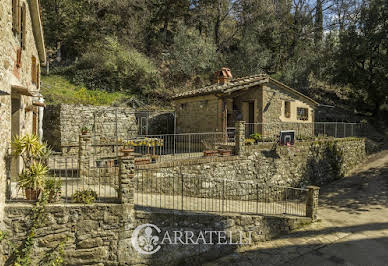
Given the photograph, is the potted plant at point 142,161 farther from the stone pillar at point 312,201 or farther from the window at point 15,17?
the stone pillar at point 312,201

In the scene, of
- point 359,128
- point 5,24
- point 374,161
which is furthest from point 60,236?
point 359,128

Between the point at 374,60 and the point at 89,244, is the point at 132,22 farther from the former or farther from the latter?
the point at 89,244

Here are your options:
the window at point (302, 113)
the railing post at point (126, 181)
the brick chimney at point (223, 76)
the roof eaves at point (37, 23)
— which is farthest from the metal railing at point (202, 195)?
the roof eaves at point (37, 23)

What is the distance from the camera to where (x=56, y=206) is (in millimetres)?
6137

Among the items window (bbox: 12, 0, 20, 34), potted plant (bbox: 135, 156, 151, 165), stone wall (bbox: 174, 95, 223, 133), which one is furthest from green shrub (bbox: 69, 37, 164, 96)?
window (bbox: 12, 0, 20, 34)

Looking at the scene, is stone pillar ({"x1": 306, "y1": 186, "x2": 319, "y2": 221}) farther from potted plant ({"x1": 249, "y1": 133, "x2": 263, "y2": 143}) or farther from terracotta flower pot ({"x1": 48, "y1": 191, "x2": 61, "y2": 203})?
terracotta flower pot ({"x1": 48, "y1": 191, "x2": 61, "y2": 203})

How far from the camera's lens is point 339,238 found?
360 inches

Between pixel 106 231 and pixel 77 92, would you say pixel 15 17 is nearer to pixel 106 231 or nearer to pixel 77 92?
pixel 106 231

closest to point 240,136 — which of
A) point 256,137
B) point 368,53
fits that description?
point 256,137

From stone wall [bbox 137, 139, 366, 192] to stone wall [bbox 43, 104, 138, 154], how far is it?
5557mm

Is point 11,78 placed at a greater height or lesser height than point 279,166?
greater

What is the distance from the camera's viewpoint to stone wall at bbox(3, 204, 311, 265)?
599 centimetres

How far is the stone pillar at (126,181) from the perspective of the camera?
664cm

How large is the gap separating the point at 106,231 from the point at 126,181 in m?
1.34
